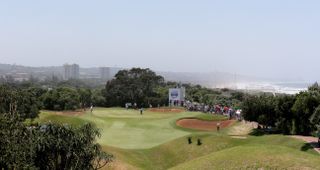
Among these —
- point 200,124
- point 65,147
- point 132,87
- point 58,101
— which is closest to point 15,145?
point 65,147

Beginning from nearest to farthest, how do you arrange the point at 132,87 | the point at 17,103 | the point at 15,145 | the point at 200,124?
the point at 15,145
the point at 17,103
the point at 200,124
the point at 132,87

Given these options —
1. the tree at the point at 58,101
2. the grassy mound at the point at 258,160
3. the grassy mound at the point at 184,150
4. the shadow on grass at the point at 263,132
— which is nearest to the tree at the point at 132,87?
the tree at the point at 58,101

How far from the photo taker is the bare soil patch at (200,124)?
62.3 metres

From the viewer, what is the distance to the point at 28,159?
2247 centimetres

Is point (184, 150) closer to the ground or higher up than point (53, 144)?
closer to the ground

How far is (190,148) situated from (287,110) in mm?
17492

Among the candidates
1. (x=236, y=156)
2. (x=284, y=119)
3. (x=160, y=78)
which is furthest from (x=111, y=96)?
(x=236, y=156)

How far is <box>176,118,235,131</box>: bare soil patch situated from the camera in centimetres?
6225

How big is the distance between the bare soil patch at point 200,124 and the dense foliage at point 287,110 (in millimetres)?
4768

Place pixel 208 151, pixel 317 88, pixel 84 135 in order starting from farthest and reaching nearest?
pixel 317 88, pixel 208 151, pixel 84 135

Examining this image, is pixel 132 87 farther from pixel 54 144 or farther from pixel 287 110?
pixel 54 144

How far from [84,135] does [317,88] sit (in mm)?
35278

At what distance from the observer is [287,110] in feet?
182

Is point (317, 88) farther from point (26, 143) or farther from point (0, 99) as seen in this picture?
point (26, 143)
